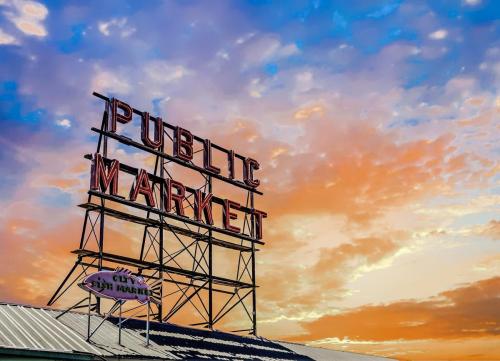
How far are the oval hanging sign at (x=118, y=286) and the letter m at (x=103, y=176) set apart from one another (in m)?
8.71

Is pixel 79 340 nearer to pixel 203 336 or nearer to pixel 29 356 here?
pixel 29 356

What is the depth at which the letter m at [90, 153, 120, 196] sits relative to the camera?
37.0 metres

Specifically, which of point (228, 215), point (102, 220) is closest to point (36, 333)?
point (102, 220)

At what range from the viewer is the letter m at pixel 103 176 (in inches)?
1457

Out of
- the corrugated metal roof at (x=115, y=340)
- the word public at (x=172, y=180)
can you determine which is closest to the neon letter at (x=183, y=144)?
the word public at (x=172, y=180)

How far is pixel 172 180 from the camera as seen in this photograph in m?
42.8

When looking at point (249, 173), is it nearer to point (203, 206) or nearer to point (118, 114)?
point (203, 206)

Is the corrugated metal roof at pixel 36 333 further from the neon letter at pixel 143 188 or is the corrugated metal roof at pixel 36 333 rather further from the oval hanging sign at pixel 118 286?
the neon letter at pixel 143 188

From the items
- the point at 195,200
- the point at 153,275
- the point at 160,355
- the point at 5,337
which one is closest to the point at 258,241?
the point at 195,200

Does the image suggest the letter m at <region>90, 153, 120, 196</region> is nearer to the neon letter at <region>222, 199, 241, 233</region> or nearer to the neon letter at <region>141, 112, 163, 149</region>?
the neon letter at <region>141, 112, 163, 149</region>

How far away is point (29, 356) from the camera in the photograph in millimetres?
22172

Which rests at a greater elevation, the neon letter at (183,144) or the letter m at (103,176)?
the neon letter at (183,144)

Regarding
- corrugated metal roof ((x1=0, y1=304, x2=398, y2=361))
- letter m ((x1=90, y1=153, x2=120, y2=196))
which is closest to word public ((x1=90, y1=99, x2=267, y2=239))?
letter m ((x1=90, y1=153, x2=120, y2=196))

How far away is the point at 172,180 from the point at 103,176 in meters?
6.36
